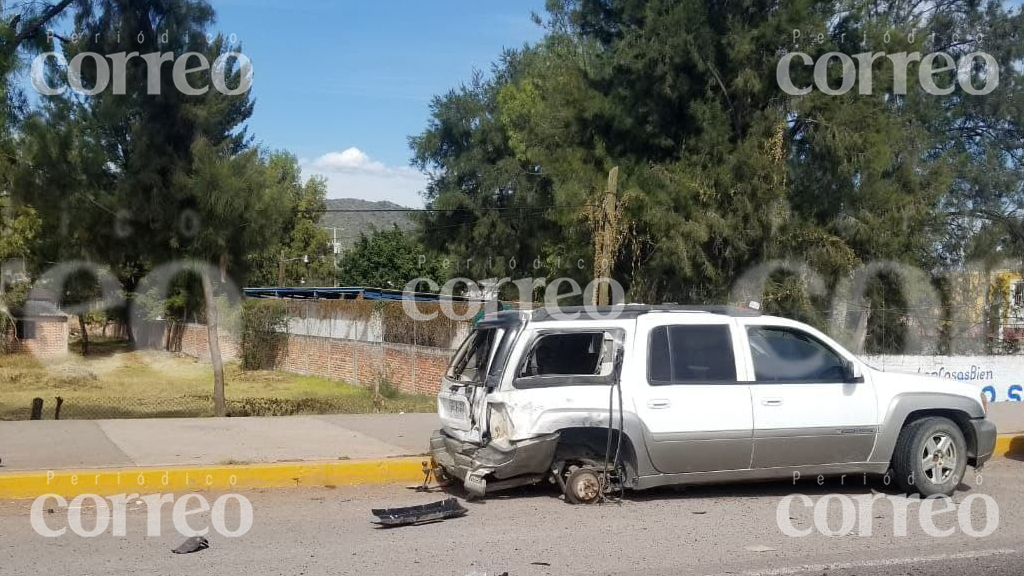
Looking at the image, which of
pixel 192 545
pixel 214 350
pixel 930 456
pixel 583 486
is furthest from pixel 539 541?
pixel 214 350

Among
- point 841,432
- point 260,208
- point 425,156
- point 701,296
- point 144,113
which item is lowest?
point 841,432

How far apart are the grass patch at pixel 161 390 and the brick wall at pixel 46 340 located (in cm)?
69

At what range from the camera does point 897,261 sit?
75.1 feet

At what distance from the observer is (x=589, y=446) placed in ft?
27.2

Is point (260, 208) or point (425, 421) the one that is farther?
point (260, 208)

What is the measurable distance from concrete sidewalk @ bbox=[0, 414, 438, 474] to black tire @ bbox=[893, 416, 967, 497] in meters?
4.77

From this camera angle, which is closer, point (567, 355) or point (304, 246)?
point (567, 355)

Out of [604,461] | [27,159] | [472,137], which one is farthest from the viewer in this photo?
[472,137]

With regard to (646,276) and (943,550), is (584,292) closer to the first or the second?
(646,276)

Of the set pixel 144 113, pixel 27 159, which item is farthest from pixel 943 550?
pixel 144 113

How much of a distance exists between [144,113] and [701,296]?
1266cm

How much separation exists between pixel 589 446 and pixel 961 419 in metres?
3.55

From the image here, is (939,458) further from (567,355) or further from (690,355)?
(567,355)

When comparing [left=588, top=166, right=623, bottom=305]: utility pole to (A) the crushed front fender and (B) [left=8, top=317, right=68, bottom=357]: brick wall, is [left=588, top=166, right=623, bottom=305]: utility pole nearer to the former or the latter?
(A) the crushed front fender
